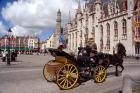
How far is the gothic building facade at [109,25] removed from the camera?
52.2 meters

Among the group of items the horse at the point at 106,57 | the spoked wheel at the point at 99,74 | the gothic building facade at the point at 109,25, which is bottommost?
the spoked wheel at the point at 99,74

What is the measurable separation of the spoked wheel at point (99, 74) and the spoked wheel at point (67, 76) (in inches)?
58.2

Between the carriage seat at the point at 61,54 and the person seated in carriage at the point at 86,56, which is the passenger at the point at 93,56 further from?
the carriage seat at the point at 61,54

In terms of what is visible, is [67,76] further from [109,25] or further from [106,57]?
[109,25]

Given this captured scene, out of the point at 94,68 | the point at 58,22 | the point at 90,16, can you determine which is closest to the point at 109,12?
the point at 90,16

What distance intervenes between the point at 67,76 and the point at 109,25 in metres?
51.9

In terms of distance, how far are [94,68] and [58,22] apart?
90.5 meters

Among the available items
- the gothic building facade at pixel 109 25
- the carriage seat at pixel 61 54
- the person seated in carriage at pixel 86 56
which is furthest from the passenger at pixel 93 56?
the gothic building facade at pixel 109 25

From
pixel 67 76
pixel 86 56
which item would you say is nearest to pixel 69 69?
pixel 67 76

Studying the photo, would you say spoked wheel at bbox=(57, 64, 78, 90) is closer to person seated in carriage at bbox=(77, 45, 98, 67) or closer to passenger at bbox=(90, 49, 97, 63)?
person seated in carriage at bbox=(77, 45, 98, 67)

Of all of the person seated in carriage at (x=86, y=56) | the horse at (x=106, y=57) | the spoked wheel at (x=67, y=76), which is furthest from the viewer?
the horse at (x=106, y=57)

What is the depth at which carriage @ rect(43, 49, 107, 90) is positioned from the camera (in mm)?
10523

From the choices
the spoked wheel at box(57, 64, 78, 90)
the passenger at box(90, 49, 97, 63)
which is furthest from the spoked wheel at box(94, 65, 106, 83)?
the spoked wheel at box(57, 64, 78, 90)

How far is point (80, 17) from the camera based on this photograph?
7900 centimetres
